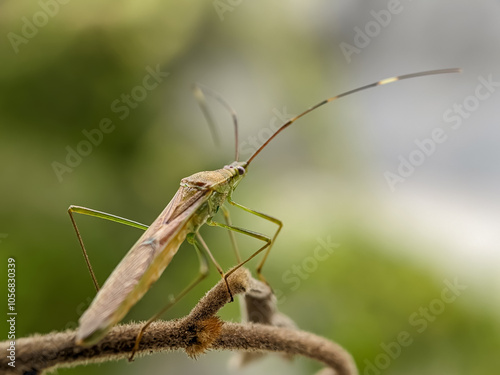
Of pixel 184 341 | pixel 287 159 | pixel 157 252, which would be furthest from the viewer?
pixel 287 159

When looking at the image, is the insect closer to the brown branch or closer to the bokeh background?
the brown branch

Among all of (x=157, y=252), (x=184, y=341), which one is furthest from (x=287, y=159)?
(x=184, y=341)

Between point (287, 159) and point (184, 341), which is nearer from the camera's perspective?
point (184, 341)

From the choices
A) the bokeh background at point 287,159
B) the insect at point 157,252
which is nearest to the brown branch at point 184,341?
the insect at point 157,252

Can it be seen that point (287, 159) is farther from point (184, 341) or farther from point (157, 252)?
point (184, 341)

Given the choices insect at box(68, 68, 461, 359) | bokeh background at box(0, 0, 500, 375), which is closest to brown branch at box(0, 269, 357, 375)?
insect at box(68, 68, 461, 359)

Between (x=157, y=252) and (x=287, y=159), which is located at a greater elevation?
(x=287, y=159)

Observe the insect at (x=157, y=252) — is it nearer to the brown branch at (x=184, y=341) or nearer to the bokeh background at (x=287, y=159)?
the brown branch at (x=184, y=341)
